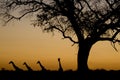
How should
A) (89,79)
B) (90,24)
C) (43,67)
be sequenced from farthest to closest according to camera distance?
(90,24) → (43,67) → (89,79)

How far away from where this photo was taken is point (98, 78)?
20.2 metres

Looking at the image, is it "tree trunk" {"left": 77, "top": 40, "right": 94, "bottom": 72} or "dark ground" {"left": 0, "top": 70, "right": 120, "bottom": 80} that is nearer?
"dark ground" {"left": 0, "top": 70, "right": 120, "bottom": 80}

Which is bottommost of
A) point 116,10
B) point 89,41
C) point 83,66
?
point 83,66

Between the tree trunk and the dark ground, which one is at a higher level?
the dark ground

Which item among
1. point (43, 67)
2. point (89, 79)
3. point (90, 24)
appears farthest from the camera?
point (90, 24)

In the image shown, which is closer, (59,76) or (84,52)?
(59,76)

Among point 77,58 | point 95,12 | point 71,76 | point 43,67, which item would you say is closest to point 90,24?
point 95,12

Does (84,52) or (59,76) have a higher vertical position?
(59,76)

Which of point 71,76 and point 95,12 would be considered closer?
point 71,76

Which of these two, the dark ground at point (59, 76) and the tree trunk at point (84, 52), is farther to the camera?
the tree trunk at point (84, 52)

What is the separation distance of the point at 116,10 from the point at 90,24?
→ 2.78 meters

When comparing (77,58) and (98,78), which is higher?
(98,78)

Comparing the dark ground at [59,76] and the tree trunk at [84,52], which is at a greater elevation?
the dark ground at [59,76]

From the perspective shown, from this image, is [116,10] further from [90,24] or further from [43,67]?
[43,67]
